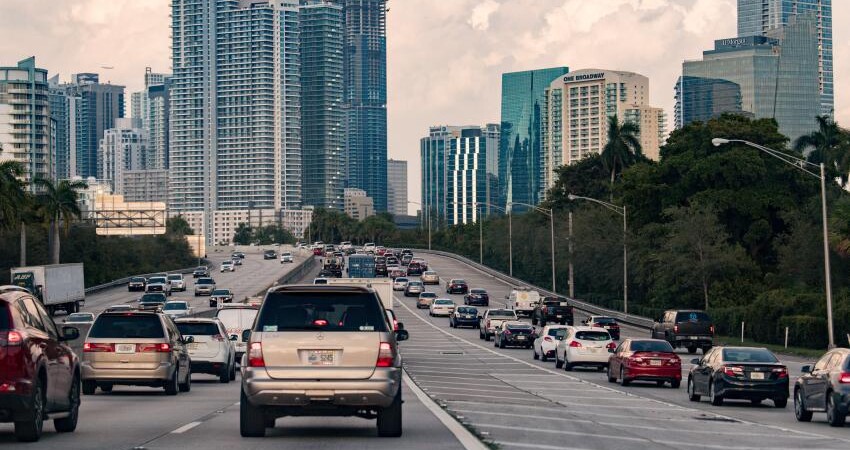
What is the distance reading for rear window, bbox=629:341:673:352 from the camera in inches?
1407

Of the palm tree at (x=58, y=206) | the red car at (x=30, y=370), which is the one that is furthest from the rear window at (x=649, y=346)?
the palm tree at (x=58, y=206)

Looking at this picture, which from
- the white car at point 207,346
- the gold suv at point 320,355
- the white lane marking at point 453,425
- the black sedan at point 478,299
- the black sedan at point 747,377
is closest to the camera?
the white lane marking at point 453,425

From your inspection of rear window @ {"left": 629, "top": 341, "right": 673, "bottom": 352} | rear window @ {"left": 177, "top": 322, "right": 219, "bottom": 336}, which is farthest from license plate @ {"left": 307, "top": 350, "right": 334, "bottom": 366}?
rear window @ {"left": 629, "top": 341, "right": 673, "bottom": 352}

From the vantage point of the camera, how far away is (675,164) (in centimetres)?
9244

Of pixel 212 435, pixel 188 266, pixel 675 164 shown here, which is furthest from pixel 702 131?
pixel 188 266

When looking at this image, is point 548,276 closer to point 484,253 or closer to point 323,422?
point 484,253

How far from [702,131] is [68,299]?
4394cm

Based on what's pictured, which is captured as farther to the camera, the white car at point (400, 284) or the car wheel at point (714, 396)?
the white car at point (400, 284)

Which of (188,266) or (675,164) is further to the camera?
(188,266)

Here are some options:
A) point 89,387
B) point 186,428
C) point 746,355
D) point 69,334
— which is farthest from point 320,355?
point 746,355

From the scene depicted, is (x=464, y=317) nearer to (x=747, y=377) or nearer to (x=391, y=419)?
(x=747, y=377)

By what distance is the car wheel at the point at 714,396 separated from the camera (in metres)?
29.0

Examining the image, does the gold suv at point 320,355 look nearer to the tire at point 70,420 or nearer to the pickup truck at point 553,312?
the tire at point 70,420

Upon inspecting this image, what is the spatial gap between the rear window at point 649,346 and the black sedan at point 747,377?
626 cm
